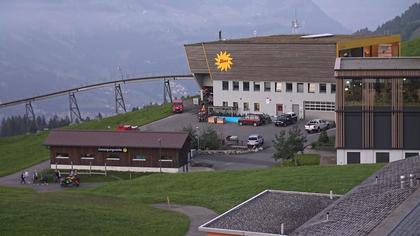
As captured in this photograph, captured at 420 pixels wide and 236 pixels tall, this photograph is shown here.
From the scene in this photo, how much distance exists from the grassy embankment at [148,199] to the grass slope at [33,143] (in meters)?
13.9

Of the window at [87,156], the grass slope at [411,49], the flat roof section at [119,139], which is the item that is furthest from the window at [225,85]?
the grass slope at [411,49]

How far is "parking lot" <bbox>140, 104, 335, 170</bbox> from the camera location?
43.1m

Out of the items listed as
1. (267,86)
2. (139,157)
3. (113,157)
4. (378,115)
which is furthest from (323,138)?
(113,157)

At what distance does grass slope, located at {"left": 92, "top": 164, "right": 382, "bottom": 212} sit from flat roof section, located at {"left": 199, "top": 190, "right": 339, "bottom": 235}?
581 centimetres

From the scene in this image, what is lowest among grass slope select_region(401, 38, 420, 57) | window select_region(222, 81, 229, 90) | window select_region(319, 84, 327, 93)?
window select_region(319, 84, 327, 93)

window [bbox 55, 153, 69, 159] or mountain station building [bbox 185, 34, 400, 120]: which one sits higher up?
mountain station building [bbox 185, 34, 400, 120]

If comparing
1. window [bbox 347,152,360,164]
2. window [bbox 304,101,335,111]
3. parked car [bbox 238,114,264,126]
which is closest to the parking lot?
parked car [bbox 238,114,264,126]

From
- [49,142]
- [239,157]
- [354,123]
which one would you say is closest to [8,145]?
[49,142]

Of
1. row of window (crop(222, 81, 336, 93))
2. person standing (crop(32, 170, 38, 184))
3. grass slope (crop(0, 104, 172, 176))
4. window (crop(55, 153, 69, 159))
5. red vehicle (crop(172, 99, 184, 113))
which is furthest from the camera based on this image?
red vehicle (crop(172, 99, 184, 113))

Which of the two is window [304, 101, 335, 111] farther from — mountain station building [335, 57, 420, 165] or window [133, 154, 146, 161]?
window [133, 154, 146, 161]

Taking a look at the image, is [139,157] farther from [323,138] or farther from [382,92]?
[382,92]

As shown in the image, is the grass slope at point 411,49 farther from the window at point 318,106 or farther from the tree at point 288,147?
the tree at point 288,147

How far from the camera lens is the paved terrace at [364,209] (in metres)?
15.9

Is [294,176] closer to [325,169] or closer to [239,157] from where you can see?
[325,169]
